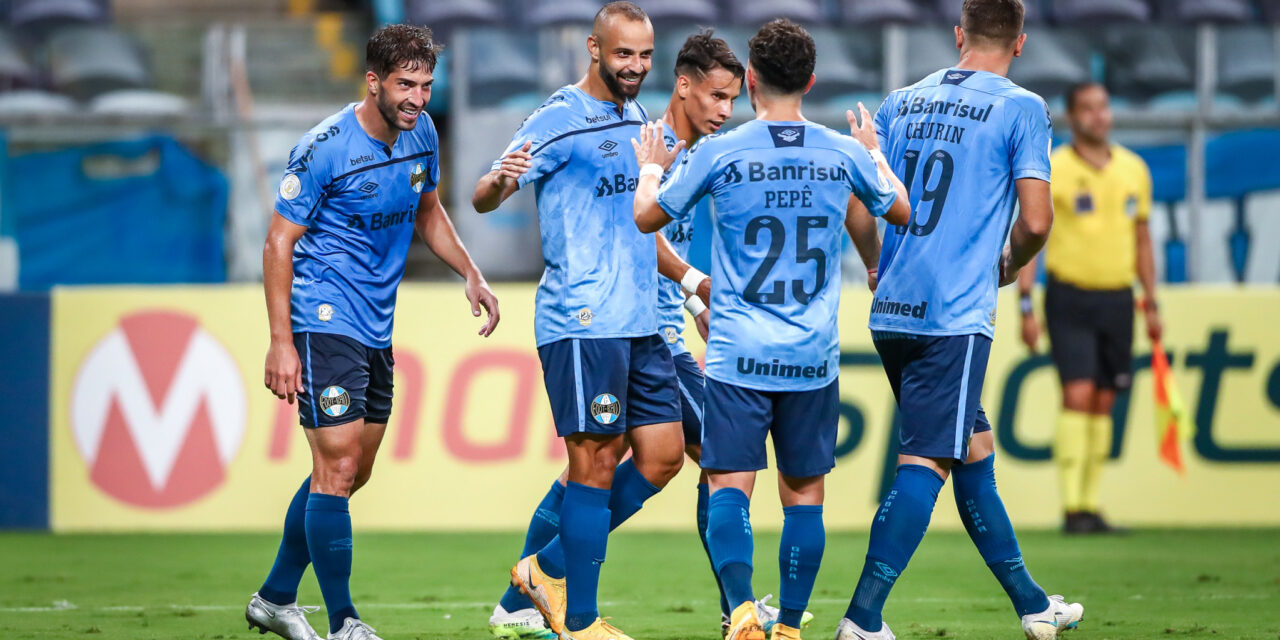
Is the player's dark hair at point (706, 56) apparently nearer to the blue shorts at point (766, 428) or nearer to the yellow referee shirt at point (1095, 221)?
the blue shorts at point (766, 428)

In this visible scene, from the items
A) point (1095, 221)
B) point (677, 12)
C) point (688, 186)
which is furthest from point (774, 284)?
point (677, 12)

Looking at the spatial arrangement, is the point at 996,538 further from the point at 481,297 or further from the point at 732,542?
the point at 481,297

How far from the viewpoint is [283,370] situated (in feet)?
16.6

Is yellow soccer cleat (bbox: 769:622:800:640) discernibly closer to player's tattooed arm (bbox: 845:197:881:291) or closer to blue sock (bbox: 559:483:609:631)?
blue sock (bbox: 559:483:609:631)

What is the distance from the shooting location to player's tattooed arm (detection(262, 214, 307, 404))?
5.07 metres

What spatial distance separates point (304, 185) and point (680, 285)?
1.41 metres

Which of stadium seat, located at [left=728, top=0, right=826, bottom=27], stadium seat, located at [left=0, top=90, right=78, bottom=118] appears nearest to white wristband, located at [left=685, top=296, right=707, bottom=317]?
stadium seat, located at [left=728, top=0, right=826, bottom=27]

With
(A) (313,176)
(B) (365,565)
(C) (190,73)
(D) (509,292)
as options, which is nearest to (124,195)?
(C) (190,73)

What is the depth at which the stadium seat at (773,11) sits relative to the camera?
13891mm

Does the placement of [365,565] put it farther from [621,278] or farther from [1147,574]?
[1147,574]

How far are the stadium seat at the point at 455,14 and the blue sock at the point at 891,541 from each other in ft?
31.5

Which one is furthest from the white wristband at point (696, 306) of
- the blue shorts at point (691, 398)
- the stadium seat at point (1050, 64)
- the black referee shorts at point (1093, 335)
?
the stadium seat at point (1050, 64)

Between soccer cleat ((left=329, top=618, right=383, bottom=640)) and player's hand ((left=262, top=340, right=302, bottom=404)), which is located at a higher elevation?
player's hand ((left=262, top=340, right=302, bottom=404))

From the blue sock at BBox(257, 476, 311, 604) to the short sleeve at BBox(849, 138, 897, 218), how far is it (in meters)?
2.25
